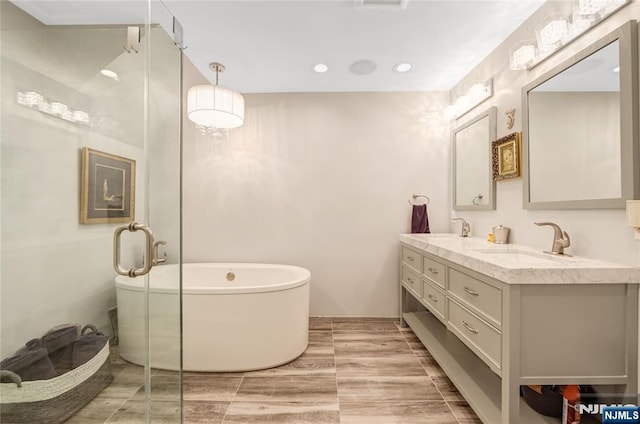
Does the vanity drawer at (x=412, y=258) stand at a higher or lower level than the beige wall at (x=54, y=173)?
lower

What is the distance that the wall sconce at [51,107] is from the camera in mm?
1160

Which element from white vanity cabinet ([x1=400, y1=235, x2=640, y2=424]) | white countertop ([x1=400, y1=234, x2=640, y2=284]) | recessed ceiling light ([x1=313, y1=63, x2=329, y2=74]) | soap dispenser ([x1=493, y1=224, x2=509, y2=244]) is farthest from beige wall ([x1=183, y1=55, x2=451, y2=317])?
white vanity cabinet ([x1=400, y1=235, x2=640, y2=424])

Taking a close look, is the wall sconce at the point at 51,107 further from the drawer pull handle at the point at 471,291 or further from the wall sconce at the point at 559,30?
the wall sconce at the point at 559,30

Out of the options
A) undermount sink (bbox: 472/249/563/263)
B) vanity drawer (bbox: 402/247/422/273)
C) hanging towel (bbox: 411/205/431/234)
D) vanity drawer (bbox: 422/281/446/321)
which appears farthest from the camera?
hanging towel (bbox: 411/205/431/234)

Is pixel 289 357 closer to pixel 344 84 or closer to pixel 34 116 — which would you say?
pixel 34 116

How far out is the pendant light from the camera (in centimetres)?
236

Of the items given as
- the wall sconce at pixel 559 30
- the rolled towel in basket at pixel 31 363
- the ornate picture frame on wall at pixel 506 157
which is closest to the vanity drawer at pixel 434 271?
the ornate picture frame on wall at pixel 506 157

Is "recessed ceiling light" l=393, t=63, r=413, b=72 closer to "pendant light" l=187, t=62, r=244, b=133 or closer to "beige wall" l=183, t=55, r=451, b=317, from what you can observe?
"beige wall" l=183, t=55, r=451, b=317

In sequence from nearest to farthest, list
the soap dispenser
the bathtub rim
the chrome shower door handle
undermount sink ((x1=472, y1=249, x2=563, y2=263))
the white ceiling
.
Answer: the chrome shower door handle
the bathtub rim
undermount sink ((x1=472, y1=249, x2=563, y2=263))
the white ceiling
the soap dispenser

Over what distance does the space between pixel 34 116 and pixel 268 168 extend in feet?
6.95

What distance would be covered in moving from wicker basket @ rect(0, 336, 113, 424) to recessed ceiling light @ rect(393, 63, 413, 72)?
2.87m

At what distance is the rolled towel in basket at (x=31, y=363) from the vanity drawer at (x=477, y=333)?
1.96 m

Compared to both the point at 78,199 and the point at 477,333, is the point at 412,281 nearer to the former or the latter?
the point at 477,333

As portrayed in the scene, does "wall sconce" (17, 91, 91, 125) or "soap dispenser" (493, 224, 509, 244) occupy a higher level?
"wall sconce" (17, 91, 91, 125)
